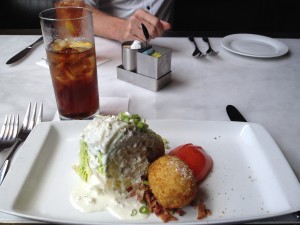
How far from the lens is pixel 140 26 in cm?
149

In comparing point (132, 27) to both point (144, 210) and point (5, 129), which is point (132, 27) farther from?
point (144, 210)

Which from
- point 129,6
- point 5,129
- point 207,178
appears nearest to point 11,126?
point 5,129

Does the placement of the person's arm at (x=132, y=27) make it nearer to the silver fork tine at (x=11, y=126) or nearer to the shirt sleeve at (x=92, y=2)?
the shirt sleeve at (x=92, y=2)

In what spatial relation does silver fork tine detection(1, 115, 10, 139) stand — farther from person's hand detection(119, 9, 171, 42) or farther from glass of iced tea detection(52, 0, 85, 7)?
person's hand detection(119, 9, 171, 42)

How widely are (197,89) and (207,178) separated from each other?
0.49 metres

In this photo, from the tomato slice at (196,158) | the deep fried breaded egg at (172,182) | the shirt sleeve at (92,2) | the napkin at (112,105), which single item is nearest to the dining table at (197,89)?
the napkin at (112,105)

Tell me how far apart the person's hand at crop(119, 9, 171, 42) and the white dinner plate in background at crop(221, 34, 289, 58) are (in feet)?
1.07

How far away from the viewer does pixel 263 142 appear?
0.86 meters

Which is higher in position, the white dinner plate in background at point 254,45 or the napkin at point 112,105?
the white dinner plate in background at point 254,45

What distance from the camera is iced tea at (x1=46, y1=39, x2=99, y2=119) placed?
3.05 ft

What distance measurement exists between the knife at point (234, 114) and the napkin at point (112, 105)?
14.1 inches

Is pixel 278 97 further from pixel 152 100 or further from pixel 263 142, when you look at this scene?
pixel 152 100

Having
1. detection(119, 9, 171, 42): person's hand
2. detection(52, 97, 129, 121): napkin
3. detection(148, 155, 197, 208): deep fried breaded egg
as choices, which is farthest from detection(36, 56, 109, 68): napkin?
detection(148, 155, 197, 208): deep fried breaded egg

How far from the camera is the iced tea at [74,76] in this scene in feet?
3.05
